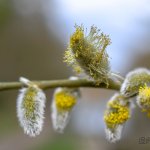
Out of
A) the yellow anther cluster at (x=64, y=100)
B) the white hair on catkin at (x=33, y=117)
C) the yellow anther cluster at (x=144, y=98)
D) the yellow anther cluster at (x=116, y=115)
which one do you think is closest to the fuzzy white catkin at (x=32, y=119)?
the white hair on catkin at (x=33, y=117)

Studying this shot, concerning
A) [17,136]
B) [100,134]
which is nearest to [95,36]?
[100,134]

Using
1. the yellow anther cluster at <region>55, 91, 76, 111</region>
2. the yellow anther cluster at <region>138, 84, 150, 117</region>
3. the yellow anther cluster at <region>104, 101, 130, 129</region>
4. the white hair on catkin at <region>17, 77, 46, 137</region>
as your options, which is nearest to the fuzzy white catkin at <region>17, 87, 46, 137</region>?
the white hair on catkin at <region>17, 77, 46, 137</region>

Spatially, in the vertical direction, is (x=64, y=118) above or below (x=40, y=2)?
below

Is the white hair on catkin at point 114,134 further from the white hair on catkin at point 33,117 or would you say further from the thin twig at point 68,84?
the white hair on catkin at point 33,117

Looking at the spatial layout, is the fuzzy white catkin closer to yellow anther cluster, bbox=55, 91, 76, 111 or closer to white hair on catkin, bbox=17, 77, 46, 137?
white hair on catkin, bbox=17, 77, 46, 137

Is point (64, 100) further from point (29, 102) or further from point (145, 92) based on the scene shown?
point (145, 92)

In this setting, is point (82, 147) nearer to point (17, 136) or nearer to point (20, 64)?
point (17, 136)

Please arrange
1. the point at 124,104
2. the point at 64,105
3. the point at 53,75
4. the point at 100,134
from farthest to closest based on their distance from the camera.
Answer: the point at 53,75 → the point at 100,134 → the point at 64,105 → the point at 124,104

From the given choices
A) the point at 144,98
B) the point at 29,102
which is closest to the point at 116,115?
the point at 144,98
